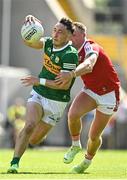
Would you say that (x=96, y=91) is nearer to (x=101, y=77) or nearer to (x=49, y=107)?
(x=101, y=77)

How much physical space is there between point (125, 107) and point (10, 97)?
4.63 meters

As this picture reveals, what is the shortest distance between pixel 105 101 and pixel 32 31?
169cm

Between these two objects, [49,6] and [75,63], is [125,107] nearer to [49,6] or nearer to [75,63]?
[49,6]

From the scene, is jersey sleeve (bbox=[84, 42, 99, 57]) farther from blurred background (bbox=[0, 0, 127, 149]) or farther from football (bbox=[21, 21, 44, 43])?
blurred background (bbox=[0, 0, 127, 149])

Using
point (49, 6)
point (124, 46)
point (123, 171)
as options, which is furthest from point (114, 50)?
point (123, 171)

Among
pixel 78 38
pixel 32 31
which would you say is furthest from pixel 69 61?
pixel 32 31

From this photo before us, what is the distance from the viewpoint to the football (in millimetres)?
14609

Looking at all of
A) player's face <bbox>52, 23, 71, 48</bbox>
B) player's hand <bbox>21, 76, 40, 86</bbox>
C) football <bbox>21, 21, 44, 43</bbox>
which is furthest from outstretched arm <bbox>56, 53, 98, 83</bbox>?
football <bbox>21, 21, 44, 43</bbox>

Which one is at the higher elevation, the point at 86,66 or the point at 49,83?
the point at 86,66

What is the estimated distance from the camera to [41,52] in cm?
3922

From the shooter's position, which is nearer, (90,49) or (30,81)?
(30,81)

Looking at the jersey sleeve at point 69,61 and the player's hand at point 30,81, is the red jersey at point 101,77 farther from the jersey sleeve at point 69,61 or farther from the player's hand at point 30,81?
the player's hand at point 30,81

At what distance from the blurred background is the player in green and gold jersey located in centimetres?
1680

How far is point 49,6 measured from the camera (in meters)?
41.0
